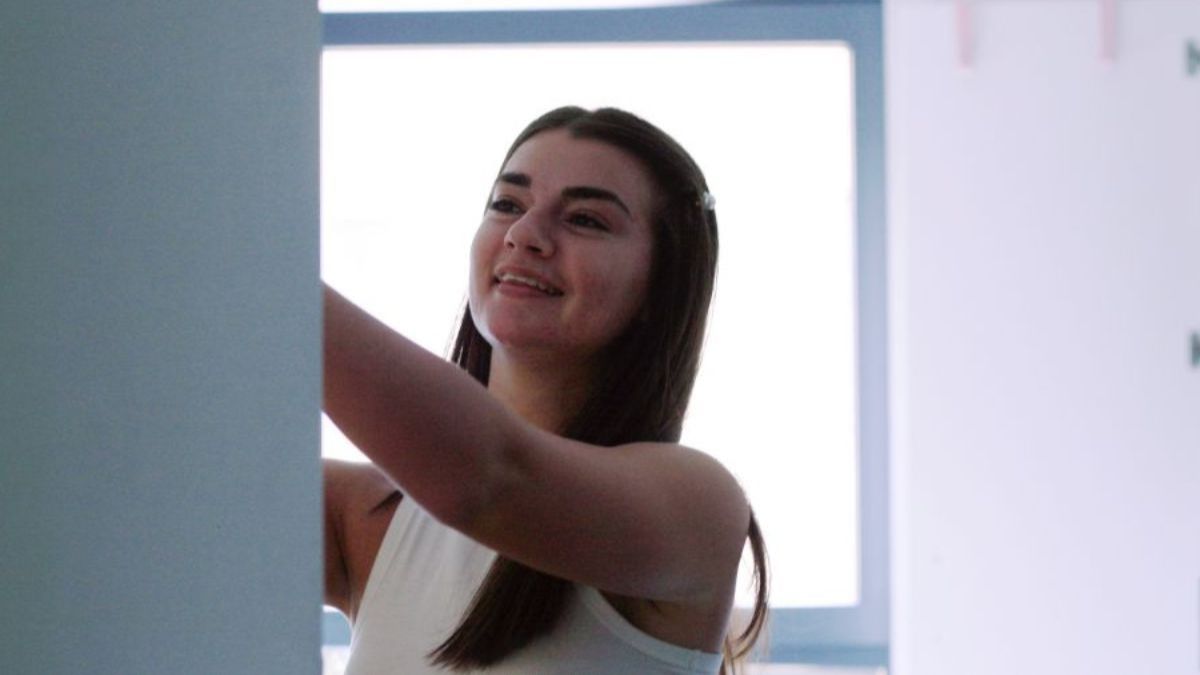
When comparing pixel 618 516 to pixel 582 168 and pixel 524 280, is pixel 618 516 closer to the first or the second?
pixel 524 280

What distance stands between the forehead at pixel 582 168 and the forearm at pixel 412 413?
1.47 feet

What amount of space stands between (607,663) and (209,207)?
1.86 ft

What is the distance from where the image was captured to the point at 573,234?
946 mm

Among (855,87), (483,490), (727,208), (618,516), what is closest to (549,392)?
(618,516)

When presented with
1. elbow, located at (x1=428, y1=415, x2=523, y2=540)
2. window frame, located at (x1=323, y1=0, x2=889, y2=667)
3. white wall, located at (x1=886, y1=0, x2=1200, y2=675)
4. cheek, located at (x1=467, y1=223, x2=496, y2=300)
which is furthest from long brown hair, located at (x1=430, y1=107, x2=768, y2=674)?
window frame, located at (x1=323, y1=0, x2=889, y2=667)

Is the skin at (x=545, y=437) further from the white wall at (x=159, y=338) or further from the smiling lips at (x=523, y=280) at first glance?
the white wall at (x=159, y=338)

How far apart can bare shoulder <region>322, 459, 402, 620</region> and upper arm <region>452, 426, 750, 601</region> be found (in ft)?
0.78

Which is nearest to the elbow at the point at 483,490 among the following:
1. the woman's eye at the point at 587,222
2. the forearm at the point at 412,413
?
the forearm at the point at 412,413

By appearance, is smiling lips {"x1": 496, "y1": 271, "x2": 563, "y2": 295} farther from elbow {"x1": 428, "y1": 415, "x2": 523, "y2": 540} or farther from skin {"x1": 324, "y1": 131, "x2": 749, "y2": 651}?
elbow {"x1": 428, "y1": 415, "x2": 523, "y2": 540}

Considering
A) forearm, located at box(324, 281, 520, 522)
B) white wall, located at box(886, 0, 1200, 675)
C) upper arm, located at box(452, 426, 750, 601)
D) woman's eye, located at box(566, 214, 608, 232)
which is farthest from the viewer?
white wall, located at box(886, 0, 1200, 675)

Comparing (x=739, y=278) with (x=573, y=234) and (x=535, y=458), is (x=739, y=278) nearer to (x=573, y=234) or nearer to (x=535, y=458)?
(x=573, y=234)

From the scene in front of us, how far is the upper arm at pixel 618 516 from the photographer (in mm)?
582

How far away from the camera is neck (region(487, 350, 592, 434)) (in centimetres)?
97

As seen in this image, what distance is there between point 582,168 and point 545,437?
0.43 metres
